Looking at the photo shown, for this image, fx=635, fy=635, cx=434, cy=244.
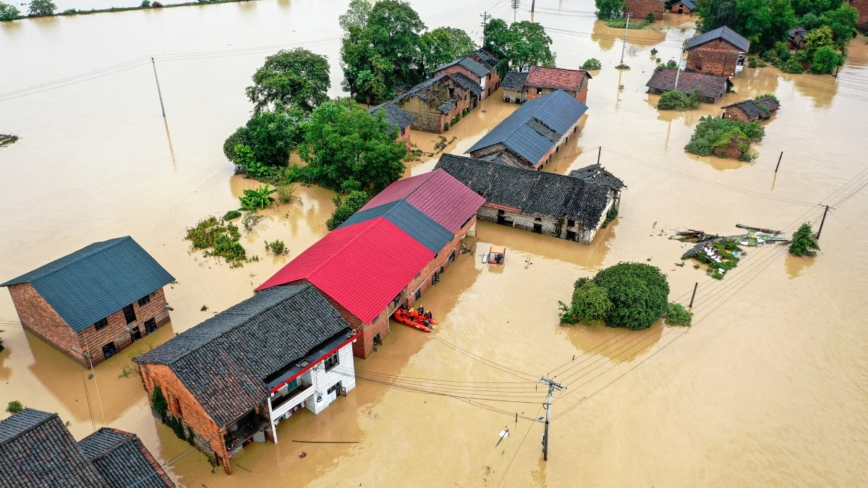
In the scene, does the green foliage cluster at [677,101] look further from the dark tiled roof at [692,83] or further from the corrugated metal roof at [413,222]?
the corrugated metal roof at [413,222]

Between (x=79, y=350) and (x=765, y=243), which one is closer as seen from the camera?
(x=79, y=350)

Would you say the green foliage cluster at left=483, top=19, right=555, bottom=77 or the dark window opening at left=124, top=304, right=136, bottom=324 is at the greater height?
the green foliage cluster at left=483, top=19, right=555, bottom=77

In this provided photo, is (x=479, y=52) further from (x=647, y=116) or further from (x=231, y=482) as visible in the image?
(x=231, y=482)

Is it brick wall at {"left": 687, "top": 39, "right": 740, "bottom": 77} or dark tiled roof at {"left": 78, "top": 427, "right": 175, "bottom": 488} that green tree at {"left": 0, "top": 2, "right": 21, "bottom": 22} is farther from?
dark tiled roof at {"left": 78, "top": 427, "right": 175, "bottom": 488}

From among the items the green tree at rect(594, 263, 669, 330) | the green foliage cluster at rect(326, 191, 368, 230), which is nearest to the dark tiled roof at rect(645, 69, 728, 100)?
the green tree at rect(594, 263, 669, 330)

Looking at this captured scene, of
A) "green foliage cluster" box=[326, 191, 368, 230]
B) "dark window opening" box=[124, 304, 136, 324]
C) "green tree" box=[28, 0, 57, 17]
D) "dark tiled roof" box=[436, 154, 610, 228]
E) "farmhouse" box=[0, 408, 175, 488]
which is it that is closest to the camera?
"farmhouse" box=[0, 408, 175, 488]

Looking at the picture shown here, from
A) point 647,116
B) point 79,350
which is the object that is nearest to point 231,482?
point 79,350

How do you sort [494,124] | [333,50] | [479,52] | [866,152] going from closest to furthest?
[866,152] → [494,124] → [479,52] → [333,50]
